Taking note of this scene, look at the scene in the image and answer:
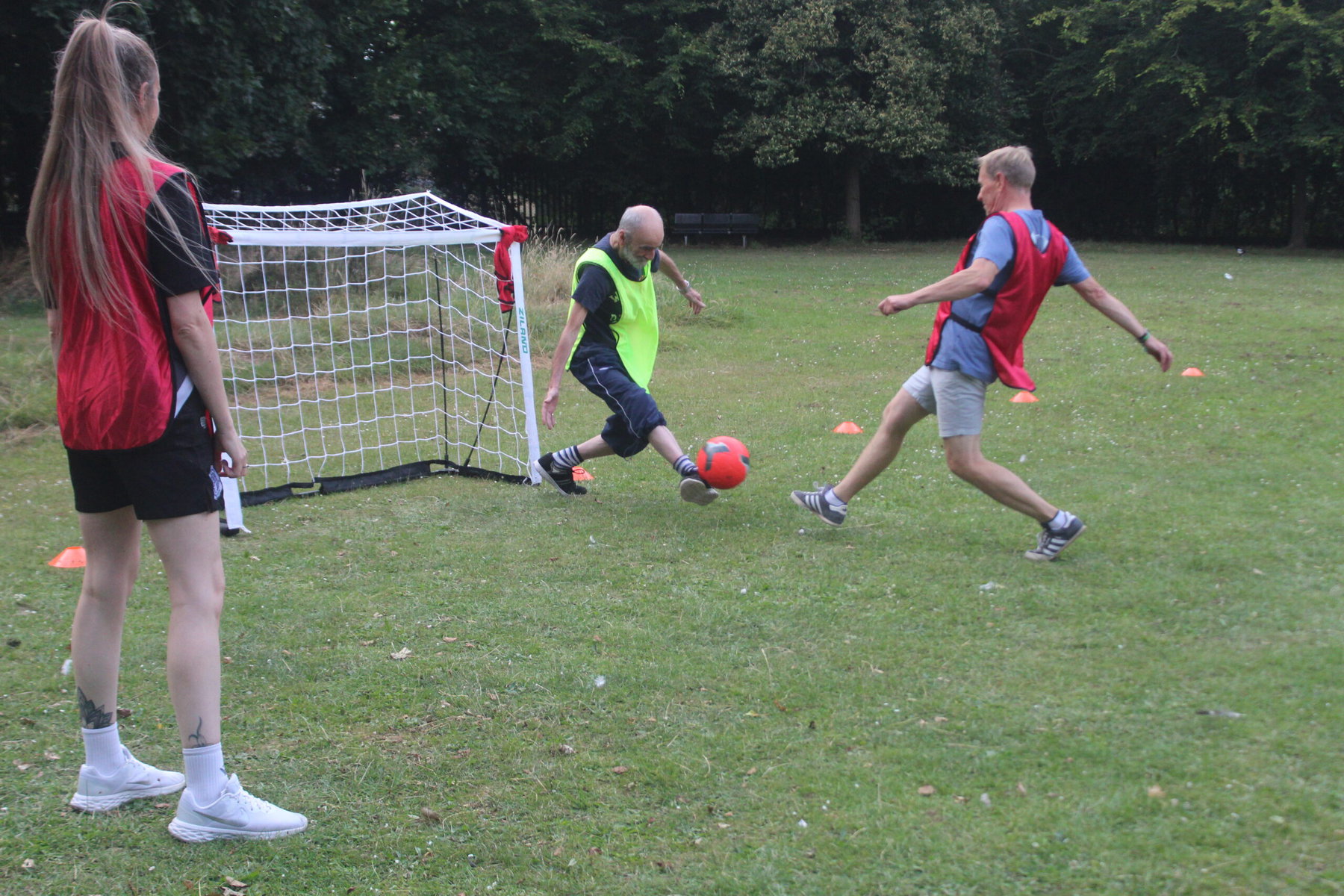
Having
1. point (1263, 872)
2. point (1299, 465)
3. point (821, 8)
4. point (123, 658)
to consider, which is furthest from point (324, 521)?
point (821, 8)

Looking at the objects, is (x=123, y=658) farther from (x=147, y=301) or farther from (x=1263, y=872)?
(x=1263, y=872)

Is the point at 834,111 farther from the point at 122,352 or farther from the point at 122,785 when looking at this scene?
the point at 122,785

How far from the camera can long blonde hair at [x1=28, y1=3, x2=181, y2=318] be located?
2.62 m

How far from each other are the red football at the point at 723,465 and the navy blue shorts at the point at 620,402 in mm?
382

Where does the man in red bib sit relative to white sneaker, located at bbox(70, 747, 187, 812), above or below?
above

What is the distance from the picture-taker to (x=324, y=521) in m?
6.21

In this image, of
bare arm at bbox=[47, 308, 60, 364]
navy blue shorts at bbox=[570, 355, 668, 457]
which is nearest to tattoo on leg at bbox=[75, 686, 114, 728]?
bare arm at bbox=[47, 308, 60, 364]

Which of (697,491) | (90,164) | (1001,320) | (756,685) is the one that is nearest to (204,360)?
(90,164)

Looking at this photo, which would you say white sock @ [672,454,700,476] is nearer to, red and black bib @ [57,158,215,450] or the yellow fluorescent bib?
the yellow fluorescent bib

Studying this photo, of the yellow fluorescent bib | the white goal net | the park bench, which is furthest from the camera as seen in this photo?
the park bench

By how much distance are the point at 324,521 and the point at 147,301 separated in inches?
144

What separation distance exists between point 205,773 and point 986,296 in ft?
12.5

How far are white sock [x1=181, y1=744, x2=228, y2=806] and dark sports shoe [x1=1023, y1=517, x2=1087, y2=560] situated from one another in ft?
12.2

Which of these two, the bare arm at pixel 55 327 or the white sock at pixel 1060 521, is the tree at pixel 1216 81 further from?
the bare arm at pixel 55 327
